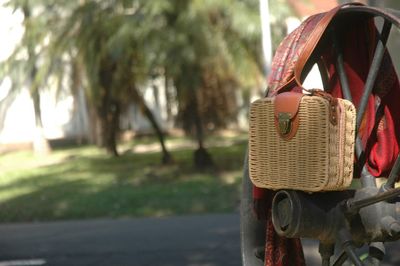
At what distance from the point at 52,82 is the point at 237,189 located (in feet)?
19.4

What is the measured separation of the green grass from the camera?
38.1ft

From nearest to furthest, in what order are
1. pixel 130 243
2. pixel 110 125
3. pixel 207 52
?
1. pixel 130 243
2. pixel 207 52
3. pixel 110 125

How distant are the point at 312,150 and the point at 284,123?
154 millimetres

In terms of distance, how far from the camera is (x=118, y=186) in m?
14.1

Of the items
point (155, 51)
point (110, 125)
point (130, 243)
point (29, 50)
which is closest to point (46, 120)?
point (110, 125)

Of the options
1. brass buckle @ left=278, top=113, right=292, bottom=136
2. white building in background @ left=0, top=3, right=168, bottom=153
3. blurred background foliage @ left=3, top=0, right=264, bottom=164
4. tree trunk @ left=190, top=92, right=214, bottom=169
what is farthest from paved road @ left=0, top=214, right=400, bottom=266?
white building in background @ left=0, top=3, right=168, bottom=153

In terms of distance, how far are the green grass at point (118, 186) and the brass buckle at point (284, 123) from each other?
7.84 metres

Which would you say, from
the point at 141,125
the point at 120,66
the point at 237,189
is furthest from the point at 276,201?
the point at 141,125

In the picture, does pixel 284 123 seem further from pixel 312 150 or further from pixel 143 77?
pixel 143 77

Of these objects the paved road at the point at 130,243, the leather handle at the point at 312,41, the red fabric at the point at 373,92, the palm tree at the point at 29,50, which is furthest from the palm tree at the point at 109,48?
the leather handle at the point at 312,41

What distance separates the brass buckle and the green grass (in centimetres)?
784

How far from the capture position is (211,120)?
15688 millimetres

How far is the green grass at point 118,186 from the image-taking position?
1162 cm

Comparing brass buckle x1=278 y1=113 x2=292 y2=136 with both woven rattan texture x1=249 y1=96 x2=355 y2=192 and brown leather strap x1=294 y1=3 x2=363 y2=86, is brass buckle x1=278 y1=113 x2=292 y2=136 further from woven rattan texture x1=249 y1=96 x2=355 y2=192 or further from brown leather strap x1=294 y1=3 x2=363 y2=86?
brown leather strap x1=294 y1=3 x2=363 y2=86
